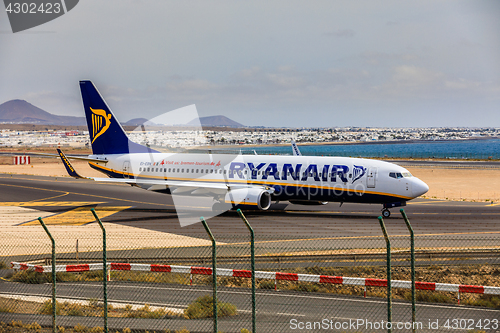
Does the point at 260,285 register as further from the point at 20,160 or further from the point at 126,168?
the point at 20,160

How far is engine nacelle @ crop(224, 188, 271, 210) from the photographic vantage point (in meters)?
34.3

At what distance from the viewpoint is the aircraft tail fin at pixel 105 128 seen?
139ft

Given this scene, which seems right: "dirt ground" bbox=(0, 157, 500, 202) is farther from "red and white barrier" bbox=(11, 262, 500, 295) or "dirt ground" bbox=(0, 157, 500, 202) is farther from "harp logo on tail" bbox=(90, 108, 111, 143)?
"red and white barrier" bbox=(11, 262, 500, 295)

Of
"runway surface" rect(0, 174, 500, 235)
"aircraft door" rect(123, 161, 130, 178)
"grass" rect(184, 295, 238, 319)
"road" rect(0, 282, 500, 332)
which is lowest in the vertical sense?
"runway surface" rect(0, 174, 500, 235)

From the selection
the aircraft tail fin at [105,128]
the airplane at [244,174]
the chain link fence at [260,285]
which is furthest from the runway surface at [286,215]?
the aircraft tail fin at [105,128]

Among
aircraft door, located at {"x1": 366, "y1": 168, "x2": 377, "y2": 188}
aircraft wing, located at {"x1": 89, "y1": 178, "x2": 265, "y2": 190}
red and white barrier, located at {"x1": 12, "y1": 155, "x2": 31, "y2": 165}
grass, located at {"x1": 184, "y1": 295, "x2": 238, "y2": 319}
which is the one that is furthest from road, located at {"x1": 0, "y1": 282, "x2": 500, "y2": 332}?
red and white barrier, located at {"x1": 12, "y1": 155, "x2": 31, "y2": 165}

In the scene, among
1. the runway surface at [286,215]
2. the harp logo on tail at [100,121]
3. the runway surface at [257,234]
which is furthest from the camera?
the harp logo on tail at [100,121]

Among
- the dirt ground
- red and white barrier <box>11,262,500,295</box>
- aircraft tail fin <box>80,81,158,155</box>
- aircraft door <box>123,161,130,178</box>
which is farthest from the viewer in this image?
the dirt ground

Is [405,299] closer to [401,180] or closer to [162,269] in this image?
[162,269]

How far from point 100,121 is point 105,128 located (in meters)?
0.78

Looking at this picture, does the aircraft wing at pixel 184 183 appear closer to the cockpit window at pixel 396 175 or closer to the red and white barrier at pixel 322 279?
the cockpit window at pixel 396 175

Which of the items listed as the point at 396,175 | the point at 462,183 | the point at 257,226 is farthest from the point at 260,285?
the point at 462,183

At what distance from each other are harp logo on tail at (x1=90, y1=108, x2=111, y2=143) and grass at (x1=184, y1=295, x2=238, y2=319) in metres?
30.9

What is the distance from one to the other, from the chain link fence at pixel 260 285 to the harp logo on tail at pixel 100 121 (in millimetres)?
17271
